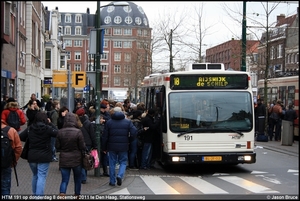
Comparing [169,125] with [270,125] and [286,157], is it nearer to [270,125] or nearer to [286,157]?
[286,157]

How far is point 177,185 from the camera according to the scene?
1229 centimetres

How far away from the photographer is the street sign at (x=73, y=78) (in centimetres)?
1873

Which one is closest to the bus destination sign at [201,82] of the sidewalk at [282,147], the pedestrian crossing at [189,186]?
the pedestrian crossing at [189,186]

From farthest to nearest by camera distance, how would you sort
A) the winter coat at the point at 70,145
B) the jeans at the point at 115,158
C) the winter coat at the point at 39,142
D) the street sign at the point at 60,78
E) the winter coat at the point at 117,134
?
the street sign at the point at 60,78 → the jeans at the point at 115,158 → the winter coat at the point at 117,134 → the winter coat at the point at 70,145 → the winter coat at the point at 39,142

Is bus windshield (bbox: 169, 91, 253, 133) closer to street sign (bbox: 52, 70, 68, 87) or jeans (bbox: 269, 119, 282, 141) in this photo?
street sign (bbox: 52, 70, 68, 87)

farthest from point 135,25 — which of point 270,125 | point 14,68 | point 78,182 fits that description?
point 78,182

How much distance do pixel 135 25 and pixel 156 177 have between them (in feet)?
109

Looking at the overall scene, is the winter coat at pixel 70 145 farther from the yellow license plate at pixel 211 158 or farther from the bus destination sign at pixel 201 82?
the bus destination sign at pixel 201 82

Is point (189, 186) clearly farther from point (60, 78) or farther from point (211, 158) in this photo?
point (60, 78)

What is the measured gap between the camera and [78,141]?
9.23m

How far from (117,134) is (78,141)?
8.34 feet

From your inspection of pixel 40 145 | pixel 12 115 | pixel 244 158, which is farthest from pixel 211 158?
pixel 40 145

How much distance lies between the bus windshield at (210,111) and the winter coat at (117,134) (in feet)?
7.38

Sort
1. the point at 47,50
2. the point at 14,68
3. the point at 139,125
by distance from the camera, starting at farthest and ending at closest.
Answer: the point at 47,50 < the point at 14,68 < the point at 139,125
